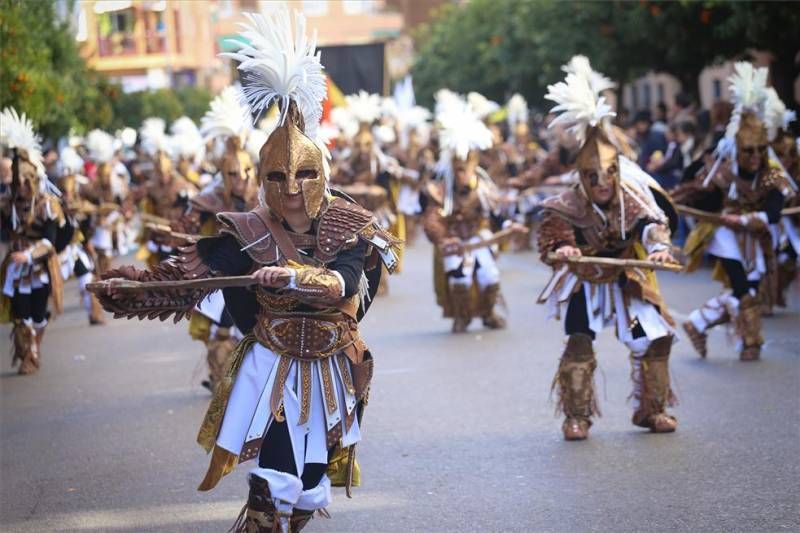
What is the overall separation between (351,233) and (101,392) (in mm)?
6353

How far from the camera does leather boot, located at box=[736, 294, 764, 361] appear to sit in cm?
1168

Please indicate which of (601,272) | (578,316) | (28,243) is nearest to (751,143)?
(601,272)

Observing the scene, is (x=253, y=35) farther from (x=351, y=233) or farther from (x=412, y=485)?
(x=412, y=485)

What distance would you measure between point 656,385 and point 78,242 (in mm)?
7680

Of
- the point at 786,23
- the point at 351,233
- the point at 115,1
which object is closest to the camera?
the point at 351,233

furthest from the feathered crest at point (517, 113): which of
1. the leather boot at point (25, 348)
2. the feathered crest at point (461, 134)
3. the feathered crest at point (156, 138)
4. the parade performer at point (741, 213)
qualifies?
the parade performer at point (741, 213)

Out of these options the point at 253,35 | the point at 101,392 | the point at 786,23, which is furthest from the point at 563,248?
the point at 786,23

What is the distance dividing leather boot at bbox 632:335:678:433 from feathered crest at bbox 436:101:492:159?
5.44 meters

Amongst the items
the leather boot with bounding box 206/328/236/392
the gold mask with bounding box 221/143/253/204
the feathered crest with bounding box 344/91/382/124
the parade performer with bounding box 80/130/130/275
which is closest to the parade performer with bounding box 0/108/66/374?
the gold mask with bounding box 221/143/253/204

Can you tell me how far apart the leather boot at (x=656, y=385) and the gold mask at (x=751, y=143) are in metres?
3.16

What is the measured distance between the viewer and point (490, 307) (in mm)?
14602

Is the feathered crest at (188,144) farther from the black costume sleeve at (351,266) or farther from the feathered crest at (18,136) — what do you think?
the black costume sleeve at (351,266)

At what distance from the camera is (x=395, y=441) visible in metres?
9.45

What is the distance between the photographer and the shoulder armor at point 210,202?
11.6m
